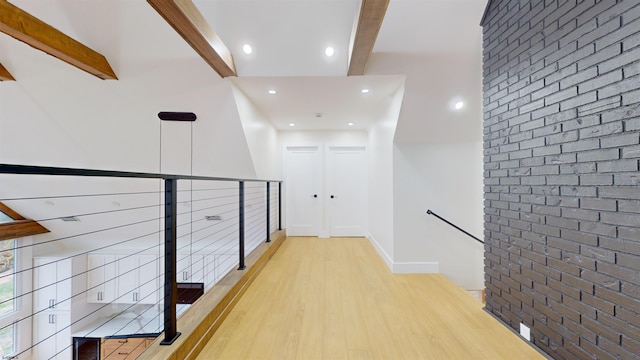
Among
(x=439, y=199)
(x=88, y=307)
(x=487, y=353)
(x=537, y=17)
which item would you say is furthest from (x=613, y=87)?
(x=88, y=307)

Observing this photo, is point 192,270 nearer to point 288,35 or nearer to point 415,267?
point 415,267

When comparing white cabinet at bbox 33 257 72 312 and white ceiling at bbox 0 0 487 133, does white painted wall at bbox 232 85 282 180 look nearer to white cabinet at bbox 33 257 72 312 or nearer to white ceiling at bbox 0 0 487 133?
white ceiling at bbox 0 0 487 133

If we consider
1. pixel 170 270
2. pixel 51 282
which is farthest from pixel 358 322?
pixel 51 282

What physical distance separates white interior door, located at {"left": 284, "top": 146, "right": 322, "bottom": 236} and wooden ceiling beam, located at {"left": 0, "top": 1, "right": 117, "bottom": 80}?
3179 mm

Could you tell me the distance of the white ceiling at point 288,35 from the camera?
2.45m

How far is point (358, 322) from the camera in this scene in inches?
84.0

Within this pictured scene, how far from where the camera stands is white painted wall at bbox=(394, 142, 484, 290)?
3.41 meters

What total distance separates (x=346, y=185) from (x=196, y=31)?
3891mm

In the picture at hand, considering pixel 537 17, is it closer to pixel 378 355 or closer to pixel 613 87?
pixel 613 87

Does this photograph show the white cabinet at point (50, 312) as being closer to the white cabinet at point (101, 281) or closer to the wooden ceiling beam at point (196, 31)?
the white cabinet at point (101, 281)

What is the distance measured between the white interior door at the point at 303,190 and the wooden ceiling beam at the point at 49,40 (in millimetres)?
3179

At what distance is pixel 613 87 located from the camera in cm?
130

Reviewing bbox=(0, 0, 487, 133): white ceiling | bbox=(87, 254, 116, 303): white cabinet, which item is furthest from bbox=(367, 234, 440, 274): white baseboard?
bbox=(87, 254, 116, 303): white cabinet

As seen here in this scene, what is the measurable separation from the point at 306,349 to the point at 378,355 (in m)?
0.49
